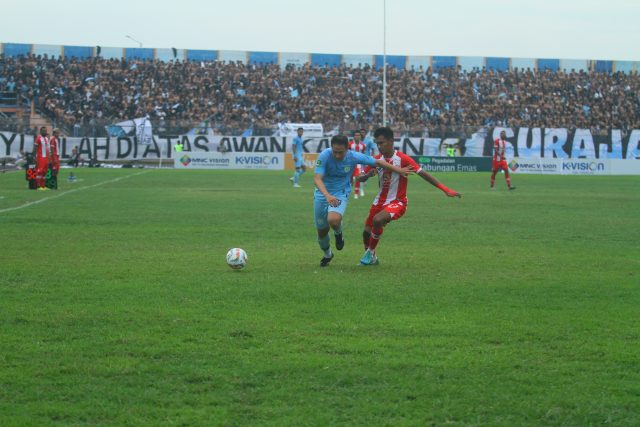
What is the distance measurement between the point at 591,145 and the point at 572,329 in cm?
5302

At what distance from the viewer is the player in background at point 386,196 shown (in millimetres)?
12047

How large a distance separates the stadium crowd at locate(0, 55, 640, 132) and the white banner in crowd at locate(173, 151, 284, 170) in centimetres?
399

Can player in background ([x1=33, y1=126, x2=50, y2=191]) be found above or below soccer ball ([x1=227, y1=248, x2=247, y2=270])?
above

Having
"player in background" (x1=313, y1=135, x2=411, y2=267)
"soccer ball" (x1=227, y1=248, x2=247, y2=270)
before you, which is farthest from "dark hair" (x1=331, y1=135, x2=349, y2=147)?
"soccer ball" (x1=227, y1=248, x2=247, y2=270)

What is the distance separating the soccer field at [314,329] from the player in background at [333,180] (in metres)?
0.53

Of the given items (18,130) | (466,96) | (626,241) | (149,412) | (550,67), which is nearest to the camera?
(149,412)

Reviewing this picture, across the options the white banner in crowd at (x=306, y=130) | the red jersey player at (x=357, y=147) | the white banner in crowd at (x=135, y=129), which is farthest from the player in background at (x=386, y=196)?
the white banner in crowd at (x=135, y=129)

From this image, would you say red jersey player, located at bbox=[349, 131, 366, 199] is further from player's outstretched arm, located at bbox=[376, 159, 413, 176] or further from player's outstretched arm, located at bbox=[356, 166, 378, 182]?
player's outstretched arm, located at bbox=[376, 159, 413, 176]

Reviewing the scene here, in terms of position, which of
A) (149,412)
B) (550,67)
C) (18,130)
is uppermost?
(550,67)

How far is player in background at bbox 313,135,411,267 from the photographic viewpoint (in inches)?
467

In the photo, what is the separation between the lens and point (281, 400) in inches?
221

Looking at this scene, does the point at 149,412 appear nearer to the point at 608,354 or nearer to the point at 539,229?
the point at 608,354

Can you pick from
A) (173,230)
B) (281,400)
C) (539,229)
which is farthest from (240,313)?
(539,229)

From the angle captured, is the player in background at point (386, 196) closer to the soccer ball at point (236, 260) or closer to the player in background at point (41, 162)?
the soccer ball at point (236, 260)
